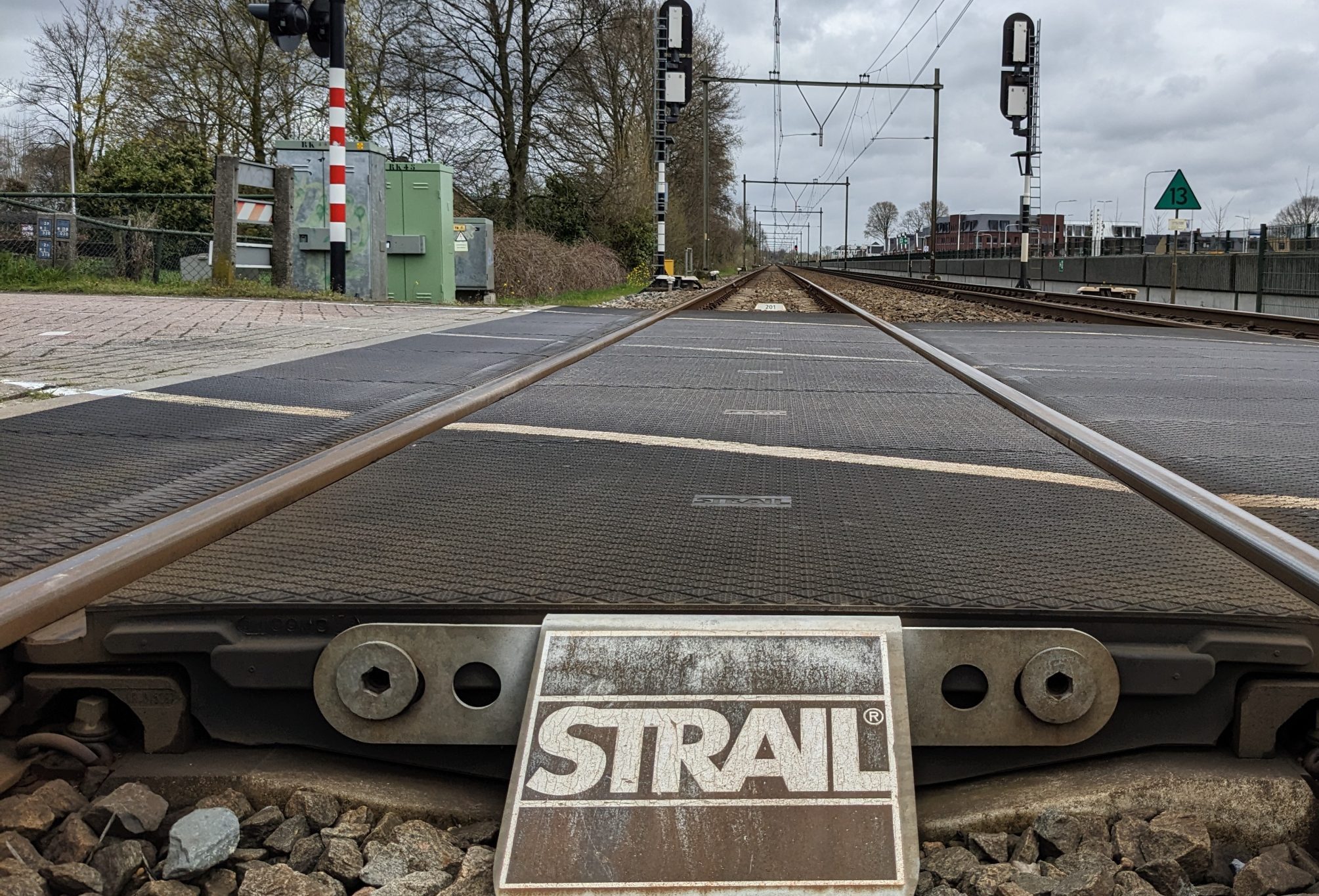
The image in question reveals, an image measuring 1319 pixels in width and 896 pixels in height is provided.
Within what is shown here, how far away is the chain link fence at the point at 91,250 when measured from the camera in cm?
1622

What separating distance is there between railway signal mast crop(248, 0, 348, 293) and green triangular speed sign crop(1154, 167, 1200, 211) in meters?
14.6

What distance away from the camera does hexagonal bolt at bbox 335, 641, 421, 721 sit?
1.92m

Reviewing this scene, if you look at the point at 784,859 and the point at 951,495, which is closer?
the point at 784,859

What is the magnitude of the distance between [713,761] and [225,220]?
48.2ft

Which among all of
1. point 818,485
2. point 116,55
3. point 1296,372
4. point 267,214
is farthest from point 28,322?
point 116,55

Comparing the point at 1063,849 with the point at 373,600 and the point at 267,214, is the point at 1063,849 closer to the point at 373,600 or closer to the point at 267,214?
the point at 373,600

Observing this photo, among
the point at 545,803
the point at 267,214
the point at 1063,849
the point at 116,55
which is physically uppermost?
the point at 116,55

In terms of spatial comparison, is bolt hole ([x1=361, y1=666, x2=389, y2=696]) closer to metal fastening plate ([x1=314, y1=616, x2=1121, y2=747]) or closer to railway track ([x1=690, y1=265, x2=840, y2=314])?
metal fastening plate ([x1=314, y1=616, x2=1121, y2=747])

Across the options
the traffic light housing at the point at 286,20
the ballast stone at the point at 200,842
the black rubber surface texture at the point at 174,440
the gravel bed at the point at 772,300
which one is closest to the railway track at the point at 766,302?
the gravel bed at the point at 772,300

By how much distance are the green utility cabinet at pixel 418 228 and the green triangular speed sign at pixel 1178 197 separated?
12773 mm

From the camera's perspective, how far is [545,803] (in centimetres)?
172

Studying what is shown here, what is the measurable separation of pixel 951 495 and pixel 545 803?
1735 millimetres

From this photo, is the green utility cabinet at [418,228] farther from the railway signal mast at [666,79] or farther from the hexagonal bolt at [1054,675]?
the hexagonal bolt at [1054,675]

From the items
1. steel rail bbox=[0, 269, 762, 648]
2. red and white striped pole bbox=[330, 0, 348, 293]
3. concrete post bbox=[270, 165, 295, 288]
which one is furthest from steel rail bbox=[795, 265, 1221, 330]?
steel rail bbox=[0, 269, 762, 648]
